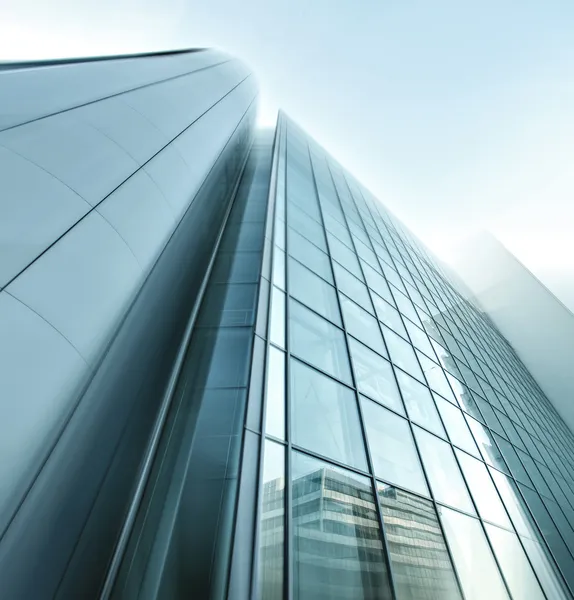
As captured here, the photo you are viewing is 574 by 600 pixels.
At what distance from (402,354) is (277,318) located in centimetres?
486

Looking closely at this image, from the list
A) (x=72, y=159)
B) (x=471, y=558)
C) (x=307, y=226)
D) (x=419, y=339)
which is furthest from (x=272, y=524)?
(x=419, y=339)

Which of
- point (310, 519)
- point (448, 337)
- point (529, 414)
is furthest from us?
point (529, 414)

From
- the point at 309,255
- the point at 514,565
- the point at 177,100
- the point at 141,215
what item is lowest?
the point at 514,565

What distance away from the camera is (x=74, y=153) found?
201 inches

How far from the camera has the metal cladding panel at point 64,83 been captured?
5107 mm

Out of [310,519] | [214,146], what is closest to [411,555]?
[310,519]

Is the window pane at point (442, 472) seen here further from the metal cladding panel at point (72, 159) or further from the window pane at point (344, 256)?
the metal cladding panel at point (72, 159)

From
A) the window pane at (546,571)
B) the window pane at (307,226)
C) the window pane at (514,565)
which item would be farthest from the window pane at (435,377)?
the window pane at (307,226)

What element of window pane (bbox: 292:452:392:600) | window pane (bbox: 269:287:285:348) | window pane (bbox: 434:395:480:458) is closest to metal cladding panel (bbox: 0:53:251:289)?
window pane (bbox: 269:287:285:348)

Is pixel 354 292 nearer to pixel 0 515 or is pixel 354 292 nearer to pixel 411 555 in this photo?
pixel 411 555

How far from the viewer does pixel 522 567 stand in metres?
6.88

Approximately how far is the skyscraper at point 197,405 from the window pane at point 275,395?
42mm

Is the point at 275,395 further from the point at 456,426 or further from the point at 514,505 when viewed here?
the point at 514,505

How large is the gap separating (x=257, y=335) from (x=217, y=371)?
89cm
